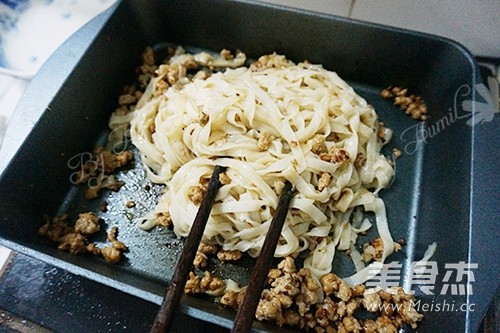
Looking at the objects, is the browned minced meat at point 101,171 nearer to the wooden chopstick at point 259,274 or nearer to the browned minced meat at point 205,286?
the browned minced meat at point 205,286

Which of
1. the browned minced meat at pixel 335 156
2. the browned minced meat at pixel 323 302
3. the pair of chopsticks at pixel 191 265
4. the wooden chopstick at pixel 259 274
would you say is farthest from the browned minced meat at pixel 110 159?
the browned minced meat at pixel 335 156

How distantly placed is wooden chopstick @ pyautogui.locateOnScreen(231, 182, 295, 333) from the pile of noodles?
11 centimetres

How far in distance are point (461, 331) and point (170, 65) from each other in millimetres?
1693

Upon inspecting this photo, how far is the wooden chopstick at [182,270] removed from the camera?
141 cm

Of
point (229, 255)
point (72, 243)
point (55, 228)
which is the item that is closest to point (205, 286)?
point (229, 255)

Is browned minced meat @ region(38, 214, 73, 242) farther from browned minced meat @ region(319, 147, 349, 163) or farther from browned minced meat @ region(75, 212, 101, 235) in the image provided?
browned minced meat @ region(319, 147, 349, 163)

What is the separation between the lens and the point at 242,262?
6.16 ft

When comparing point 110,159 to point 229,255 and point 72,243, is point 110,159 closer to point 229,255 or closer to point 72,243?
point 72,243

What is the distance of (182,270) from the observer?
4.97ft

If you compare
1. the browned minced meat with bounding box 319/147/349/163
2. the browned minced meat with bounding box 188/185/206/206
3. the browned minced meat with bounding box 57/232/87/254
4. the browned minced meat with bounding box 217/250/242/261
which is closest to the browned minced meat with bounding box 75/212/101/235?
the browned minced meat with bounding box 57/232/87/254

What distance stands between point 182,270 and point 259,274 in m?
0.25

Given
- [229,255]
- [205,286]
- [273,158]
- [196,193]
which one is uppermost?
[273,158]

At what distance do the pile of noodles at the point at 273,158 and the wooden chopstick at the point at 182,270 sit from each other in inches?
5.8

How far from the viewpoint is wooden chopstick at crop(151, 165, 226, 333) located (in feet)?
4.64
